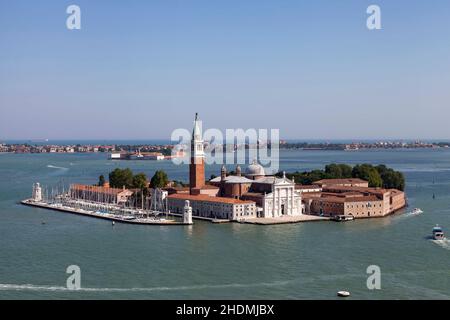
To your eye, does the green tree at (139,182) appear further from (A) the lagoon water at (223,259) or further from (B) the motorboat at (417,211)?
(B) the motorboat at (417,211)

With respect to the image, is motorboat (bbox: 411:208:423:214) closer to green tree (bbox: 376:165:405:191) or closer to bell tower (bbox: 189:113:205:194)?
green tree (bbox: 376:165:405:191)

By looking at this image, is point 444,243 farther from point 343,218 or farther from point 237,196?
point 237,196

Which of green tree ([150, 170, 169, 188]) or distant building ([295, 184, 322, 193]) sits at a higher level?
green tree ([150, 170, 169, 188])

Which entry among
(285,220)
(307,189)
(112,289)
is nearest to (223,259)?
(112,289)

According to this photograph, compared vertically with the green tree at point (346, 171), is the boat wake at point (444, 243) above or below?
below

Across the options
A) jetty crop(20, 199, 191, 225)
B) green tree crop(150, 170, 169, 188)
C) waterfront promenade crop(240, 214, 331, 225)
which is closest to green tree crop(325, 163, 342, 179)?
green tree crop(150, 170, 169, 188)

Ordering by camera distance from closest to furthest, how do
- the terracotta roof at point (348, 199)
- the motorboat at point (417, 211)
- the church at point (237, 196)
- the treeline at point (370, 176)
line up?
the church at point (237, 196) → the terracotta roof at point (348, 199) → the motorboat at point (417, 211) → the treeline at point (370, 176)

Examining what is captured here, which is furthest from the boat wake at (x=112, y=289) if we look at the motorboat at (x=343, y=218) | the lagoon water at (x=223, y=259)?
the motorboat at (x=343, y=218)
